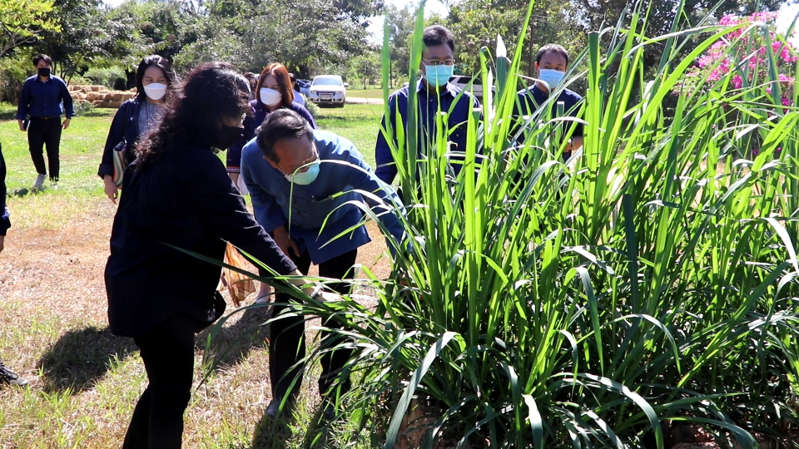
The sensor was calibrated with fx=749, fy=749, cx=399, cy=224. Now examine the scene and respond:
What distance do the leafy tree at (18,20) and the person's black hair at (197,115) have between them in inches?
844

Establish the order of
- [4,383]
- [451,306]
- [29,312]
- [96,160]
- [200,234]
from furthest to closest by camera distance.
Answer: [96,160], [29,312], [4,383], [200,234], [451,306]

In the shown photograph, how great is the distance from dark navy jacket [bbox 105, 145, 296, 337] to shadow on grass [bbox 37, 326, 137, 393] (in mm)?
1601

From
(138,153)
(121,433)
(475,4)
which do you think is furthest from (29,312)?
(475,4)

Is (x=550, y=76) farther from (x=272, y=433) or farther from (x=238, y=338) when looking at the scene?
(x=272, y=433)

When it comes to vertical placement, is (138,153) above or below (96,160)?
above

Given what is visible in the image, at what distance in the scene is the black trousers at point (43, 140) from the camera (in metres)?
9.88

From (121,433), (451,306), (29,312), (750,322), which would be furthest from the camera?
(29,312)

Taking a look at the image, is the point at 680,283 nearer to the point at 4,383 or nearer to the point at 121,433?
the point at 121,433

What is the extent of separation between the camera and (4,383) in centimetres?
373

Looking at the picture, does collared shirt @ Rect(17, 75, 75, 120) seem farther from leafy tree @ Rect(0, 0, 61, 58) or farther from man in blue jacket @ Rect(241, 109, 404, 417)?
leafy tree @ Rect(0, 0, 61, 58)

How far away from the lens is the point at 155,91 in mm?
4902

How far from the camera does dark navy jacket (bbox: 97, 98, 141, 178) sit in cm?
492

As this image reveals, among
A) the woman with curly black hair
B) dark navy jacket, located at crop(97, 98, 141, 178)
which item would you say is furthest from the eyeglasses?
dark navy jacket, located at crop(97, 98, 141, 178)

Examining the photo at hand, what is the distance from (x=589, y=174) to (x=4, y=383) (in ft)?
10.6
